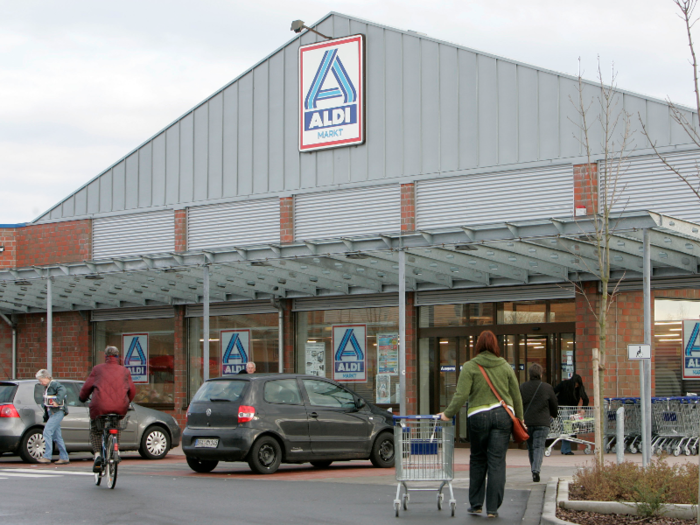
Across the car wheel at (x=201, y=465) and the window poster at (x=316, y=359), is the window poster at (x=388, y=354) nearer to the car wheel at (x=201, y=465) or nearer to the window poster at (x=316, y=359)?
the window poster at (x=316, y=359)

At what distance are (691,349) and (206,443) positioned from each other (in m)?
9.48

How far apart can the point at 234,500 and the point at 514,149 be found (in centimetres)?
1153

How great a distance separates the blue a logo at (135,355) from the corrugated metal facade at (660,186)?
1255 centimetres

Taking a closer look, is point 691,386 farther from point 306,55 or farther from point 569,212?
point 306,55

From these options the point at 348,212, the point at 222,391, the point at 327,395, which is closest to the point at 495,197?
the point at 348,212

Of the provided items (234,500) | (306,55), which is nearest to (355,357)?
(306,55)

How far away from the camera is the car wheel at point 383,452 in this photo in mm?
15258

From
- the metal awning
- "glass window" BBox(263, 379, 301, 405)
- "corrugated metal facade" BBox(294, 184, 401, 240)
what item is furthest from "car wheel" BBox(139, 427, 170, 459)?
"corrugated metal facade" BBox(294, 184, 401, 240)

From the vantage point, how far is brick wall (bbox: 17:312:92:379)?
26.4 meters

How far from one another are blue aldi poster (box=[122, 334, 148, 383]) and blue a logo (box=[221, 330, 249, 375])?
8.38 feet

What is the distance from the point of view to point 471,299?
20.5 metres

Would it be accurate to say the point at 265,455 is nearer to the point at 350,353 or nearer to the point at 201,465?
the point at 201,465

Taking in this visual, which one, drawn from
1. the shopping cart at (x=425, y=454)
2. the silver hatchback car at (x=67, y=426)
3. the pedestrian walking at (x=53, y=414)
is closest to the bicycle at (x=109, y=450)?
the silver hatchback car at (x=67, y=426)

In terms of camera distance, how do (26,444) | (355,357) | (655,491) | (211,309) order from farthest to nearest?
(211,309), (355,357), (26,444), (655,491)
